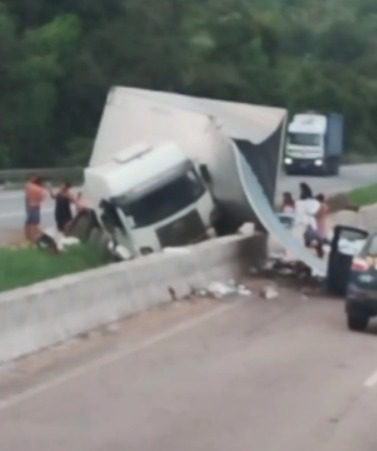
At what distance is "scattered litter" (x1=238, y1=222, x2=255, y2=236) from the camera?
109 feet

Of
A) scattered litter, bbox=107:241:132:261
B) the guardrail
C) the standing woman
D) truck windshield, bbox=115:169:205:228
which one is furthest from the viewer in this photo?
the guardrail

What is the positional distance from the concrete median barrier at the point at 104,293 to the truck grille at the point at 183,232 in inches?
48.6

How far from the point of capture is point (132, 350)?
21.0m

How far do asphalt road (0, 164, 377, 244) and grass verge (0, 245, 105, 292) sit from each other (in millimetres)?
7337

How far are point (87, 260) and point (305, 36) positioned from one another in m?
108

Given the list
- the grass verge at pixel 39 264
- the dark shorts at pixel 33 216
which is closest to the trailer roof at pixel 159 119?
the dark shorts at pixel 33 216

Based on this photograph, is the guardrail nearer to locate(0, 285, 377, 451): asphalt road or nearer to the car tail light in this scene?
locate(0, 285, 377, 451): asphalt road

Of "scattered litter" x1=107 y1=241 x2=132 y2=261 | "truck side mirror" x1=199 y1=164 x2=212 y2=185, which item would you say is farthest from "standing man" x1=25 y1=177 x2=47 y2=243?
"scattered litter" x1=107 y1=241 x2=132 y2=261

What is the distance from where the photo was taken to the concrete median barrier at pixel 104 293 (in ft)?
64.4

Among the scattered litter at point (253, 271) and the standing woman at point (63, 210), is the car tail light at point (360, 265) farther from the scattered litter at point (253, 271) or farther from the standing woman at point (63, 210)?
the standing woman at point (63, 210)

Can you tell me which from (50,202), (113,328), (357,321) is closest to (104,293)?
(113,328)

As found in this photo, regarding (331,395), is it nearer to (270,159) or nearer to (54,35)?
(270,159)

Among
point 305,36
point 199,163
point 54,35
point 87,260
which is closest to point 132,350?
point 87,260

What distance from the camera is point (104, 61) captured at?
265 feet
